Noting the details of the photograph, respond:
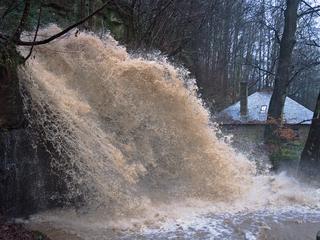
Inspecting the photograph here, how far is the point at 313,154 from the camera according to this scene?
11547mm

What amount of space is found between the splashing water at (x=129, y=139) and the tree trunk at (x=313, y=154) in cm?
137

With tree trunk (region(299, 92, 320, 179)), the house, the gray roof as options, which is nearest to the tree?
tree trunk (region(299, 92, 320, 179))

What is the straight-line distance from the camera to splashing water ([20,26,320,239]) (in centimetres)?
755

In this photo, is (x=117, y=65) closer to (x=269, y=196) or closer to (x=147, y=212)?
(x=147, y=212)

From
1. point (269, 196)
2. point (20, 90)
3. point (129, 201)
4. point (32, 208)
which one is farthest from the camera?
point (269, 196)

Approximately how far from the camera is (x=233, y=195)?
931cm

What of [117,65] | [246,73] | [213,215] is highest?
[246,73]

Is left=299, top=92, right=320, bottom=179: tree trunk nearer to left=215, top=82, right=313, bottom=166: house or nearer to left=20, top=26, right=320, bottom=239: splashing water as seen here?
left=20, top=26, right=320, bottom=239: splashing water

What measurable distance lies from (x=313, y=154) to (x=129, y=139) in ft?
16.3

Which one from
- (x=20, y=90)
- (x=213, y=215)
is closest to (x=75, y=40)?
(x=20, y=90)

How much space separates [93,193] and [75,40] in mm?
2746

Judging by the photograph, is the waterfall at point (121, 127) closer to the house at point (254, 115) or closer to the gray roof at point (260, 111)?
the house at point (254, 115)

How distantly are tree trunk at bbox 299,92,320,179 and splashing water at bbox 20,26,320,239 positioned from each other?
137cm

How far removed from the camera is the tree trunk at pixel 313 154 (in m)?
11.5
